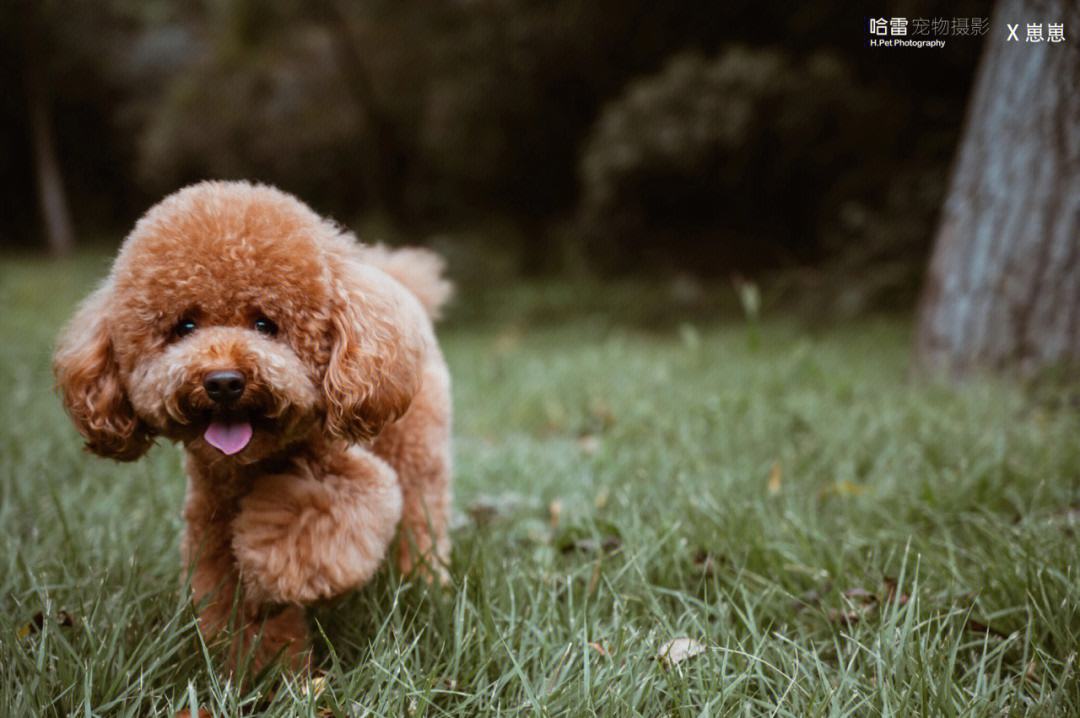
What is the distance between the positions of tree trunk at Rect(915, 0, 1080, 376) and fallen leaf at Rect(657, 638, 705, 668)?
2.70 metres

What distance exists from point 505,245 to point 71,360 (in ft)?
25.5

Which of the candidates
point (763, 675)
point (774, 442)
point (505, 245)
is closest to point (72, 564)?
point (763, 675)

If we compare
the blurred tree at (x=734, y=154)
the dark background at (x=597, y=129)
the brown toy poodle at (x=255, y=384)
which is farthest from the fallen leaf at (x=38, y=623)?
the blurred tree at (x=734, y=154)

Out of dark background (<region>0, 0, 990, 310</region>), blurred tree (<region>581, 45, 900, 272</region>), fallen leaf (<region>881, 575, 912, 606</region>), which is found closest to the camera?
fallen leaf (<region>881, 575, 912, 606</region>)

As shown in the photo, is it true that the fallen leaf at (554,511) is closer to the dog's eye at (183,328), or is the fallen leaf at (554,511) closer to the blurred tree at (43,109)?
the dog's eye at (183,328)

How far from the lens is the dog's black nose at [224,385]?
4.22 ft

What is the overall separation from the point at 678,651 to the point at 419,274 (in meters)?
1.21

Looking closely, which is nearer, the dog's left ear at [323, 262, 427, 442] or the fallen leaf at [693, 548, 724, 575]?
the dog's left ear at [323, 262, 427, 442]

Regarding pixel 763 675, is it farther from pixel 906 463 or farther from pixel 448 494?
pixel 906 463

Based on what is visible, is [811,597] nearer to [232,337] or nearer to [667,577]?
[667,577]

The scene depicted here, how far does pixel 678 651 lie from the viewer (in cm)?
149

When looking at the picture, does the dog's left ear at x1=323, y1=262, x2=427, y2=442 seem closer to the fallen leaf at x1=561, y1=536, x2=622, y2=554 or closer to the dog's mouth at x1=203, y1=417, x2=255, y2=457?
the dog's mouth at x1=203, y1=417, x2=255, y2=457

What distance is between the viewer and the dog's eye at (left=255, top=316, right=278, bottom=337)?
56.5 inches

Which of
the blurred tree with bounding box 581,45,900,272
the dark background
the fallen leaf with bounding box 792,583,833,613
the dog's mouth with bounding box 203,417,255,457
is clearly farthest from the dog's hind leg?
the blurred tree with bounding box 581,45,900,272
